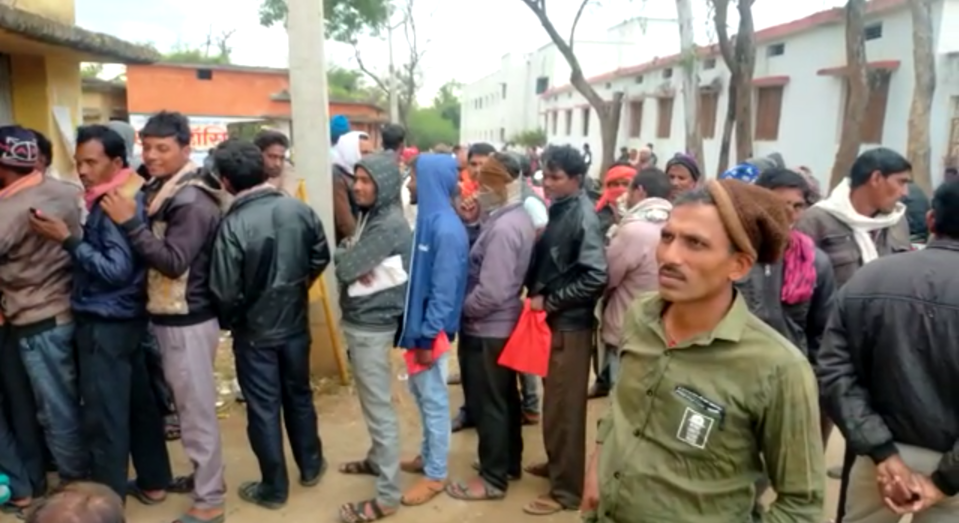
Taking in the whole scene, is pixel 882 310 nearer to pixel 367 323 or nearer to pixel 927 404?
pixel 927 404

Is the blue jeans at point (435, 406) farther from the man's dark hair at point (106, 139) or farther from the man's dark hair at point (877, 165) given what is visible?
the man's dark hair at point (877, 165)

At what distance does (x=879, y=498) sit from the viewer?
2465mm

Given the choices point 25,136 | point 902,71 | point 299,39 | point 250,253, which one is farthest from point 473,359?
point 902,71

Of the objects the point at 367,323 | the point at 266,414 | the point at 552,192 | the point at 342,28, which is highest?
the point at 342,28

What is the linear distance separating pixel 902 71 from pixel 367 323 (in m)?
12.4

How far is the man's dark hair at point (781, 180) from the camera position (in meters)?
3.26

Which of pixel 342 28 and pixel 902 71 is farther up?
pixel 342 28

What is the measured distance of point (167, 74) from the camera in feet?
66.8

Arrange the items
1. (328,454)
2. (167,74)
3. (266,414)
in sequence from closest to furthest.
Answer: (266,414), (328,454), (167,74)

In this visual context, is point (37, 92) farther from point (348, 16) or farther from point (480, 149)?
point (348, 16)

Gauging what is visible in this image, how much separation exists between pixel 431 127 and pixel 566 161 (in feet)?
190

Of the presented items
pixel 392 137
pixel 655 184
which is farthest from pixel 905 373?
pixel 392 137

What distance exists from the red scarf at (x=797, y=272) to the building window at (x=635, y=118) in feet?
69.1

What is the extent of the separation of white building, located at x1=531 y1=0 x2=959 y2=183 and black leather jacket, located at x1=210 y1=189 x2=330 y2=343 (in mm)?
11291
